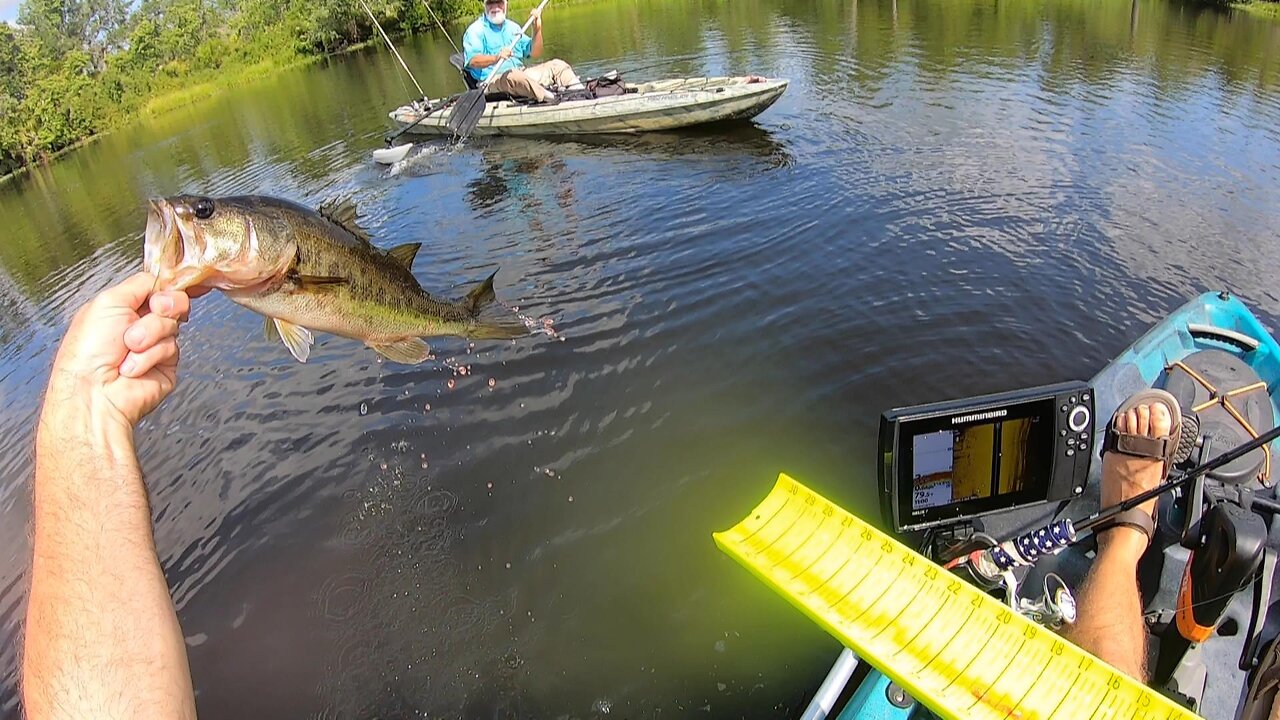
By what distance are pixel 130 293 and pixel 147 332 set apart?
0.16m

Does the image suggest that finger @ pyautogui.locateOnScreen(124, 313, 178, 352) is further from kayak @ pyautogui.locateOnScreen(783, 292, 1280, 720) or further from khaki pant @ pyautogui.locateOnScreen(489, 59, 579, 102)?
khaki pant @ pyautogui.locateOnScreen(489, 59, 579, 102)

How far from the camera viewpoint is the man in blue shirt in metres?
15.2

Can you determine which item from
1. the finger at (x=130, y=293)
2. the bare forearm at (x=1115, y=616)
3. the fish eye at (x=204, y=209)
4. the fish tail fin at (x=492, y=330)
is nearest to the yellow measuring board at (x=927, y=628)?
the bare forearm at (x=1115, y=616)

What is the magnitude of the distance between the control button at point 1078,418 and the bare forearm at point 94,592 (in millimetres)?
3561

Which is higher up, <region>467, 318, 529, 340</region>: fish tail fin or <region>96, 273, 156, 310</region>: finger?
<region>96, 273, 156, 310</region>: finger

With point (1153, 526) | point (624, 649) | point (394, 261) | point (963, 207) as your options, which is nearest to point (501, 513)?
point (624, 649)

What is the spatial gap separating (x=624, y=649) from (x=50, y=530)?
3.50 m

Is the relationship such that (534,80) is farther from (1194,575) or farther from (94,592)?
(94,592)

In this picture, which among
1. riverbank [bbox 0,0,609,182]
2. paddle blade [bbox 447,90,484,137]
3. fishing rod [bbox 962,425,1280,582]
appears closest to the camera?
fishing rod [bbox 962,425,1280,582]

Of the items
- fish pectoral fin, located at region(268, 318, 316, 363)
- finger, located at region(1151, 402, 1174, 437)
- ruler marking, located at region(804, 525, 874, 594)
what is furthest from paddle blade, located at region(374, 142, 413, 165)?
finger, located at region(1151, 402, 1174, 437)

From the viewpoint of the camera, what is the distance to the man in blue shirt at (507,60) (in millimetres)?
15203

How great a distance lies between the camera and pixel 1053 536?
9.75 feet

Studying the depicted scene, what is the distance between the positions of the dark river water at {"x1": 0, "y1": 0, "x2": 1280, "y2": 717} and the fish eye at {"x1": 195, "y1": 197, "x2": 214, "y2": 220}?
10.6ft

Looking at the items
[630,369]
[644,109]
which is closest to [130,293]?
[630,369]
